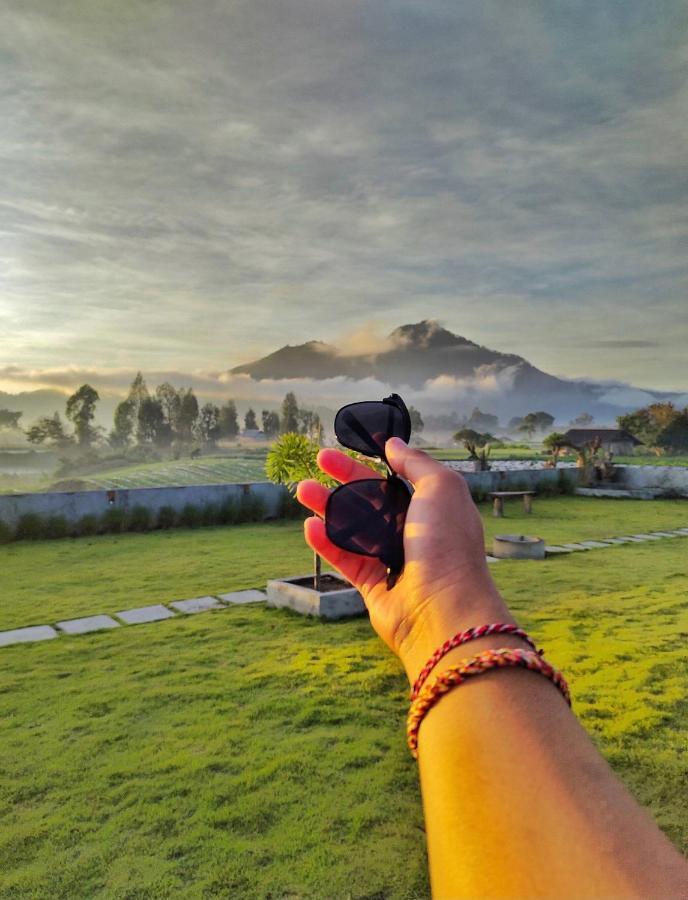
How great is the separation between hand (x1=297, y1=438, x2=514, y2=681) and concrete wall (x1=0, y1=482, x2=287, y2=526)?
38.0ft

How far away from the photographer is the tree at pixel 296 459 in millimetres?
6750

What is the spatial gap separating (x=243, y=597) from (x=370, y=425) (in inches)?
237

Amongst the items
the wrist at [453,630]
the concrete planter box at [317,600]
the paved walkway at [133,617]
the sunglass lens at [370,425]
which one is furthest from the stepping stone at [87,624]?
the wrist at [453,630]

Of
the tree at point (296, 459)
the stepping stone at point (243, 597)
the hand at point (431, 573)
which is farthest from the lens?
the stepping stone at point (243, 597)

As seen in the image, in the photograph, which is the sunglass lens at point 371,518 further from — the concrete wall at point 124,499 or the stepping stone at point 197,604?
the concrete wall at point 124,499

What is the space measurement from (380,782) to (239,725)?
3.56 ft

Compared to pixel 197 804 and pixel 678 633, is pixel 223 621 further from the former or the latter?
pixel 678 633

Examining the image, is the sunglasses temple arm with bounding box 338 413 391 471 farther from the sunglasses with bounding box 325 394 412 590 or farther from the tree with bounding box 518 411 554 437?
the tree with bounding box 518 411 554 437

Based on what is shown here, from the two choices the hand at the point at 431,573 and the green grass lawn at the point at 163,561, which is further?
the green grass lawn at the point at 163,561

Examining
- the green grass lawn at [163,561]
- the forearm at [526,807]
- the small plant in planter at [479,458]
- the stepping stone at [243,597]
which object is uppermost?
the forearm at [526,807]

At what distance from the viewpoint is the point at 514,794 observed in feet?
2.62

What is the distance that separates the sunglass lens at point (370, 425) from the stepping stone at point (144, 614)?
17.3 ft

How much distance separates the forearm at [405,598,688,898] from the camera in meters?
0.71

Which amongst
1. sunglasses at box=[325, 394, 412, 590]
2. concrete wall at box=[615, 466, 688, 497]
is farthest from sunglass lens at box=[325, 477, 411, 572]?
concrete wall at box=[615, 466, 688, 497]
